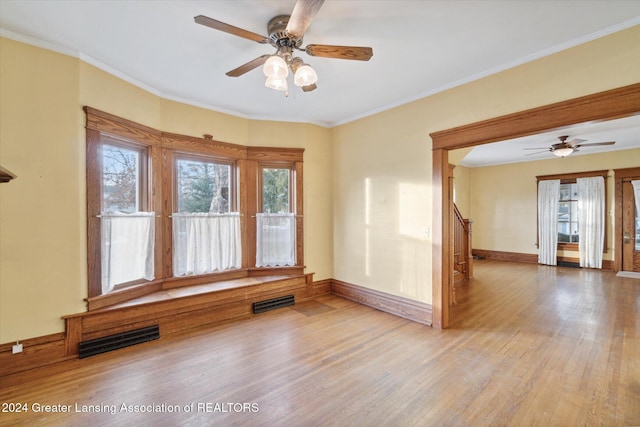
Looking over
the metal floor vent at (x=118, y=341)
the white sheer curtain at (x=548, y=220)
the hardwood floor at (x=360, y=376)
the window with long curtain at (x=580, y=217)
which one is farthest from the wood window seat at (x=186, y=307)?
the window with long curtain at (x=580, y=217)

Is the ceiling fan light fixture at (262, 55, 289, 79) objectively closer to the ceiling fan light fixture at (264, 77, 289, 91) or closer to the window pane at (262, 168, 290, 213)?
the ceiling fan light fixture at (264, 77, 289, 91)

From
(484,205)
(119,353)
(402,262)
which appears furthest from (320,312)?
(484,205)

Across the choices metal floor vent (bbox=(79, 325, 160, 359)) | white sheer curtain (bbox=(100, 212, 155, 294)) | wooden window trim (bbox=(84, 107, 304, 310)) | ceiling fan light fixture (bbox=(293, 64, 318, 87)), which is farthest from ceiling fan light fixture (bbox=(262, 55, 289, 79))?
metal floor vent (bbox=(79, 325, 160, 359))

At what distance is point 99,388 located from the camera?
2232 mm

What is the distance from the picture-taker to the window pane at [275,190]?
4.40m

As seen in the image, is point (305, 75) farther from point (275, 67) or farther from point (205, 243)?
point (205, 243)

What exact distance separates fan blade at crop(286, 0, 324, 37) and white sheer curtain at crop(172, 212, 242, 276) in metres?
2.73

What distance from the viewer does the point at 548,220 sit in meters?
7.23

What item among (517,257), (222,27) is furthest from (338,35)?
(517,257)

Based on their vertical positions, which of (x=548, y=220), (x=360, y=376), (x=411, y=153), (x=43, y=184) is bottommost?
(x=360, y=376)

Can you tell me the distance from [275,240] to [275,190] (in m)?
0.81

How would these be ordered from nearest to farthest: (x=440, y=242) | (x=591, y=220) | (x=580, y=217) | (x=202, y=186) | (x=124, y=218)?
(x=124, y=218), (x=440, y=242), (x=202, y=186), (x=591, y=220), (x=580, y=217)

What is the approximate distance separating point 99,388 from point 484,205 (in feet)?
31.0

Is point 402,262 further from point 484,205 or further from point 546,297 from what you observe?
point 484,205
